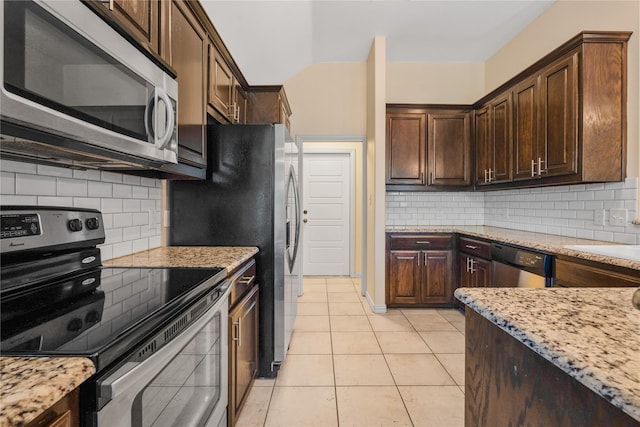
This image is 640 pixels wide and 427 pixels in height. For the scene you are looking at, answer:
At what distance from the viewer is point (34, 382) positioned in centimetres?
51

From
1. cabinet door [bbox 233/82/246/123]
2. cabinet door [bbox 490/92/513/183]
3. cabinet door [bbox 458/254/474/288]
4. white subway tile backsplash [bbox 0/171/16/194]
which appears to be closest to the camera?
white subway tile backsplash [bbox 0/171/16/194]

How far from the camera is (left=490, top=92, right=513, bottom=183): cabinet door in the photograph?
2.96 metres

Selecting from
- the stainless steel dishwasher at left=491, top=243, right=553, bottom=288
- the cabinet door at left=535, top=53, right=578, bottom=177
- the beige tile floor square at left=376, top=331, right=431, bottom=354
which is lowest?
the beige tile floor square at left=376, top=331, right=431, bottom=354

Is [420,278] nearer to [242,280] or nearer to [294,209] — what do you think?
[294,209]

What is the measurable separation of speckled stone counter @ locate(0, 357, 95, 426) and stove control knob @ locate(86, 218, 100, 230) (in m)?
0.84

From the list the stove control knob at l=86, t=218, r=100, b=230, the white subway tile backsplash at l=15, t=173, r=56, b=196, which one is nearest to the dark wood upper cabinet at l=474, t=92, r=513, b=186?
the stove control knob at l=86, t=218, r=100, b=230

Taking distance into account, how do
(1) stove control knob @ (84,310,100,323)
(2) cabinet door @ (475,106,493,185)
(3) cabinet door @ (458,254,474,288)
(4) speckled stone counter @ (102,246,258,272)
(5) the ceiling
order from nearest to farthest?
A: (1) stove control knob @ (84,310,100,323), (4) speckled stone counter @ (102,246,258,272), (5) the ceiling, (3) cabinet door @ (458,254,474,288), (2) cabinet door @ (475,106,493,185)

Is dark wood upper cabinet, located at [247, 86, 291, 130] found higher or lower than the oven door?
higher

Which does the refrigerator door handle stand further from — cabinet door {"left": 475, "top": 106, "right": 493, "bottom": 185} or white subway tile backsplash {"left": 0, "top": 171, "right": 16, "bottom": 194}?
cabinet door {"left": 475, "top": 106, "right": 493, "bottom": 185}

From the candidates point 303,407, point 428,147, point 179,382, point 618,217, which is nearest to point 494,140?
point 428,147

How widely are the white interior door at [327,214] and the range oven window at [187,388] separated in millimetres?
3770

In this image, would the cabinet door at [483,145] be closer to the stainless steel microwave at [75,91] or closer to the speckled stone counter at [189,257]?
the speckled stone counter at [189,257]

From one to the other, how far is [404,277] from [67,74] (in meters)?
3.24

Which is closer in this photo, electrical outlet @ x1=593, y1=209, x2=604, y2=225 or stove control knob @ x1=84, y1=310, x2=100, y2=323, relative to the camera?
stove control knob @ x1=84, y1=310, x2=100, y2=323
